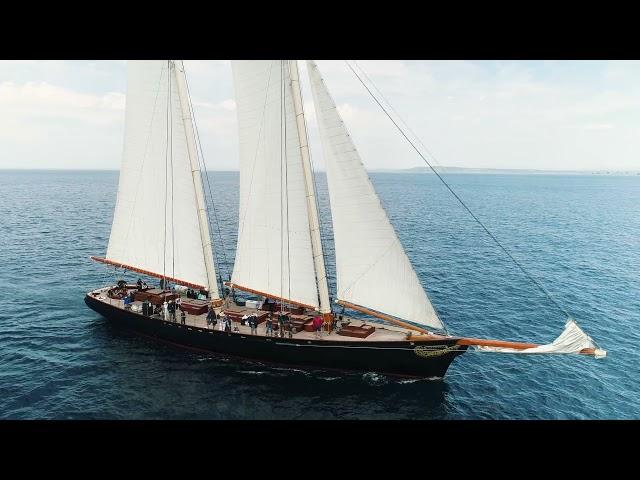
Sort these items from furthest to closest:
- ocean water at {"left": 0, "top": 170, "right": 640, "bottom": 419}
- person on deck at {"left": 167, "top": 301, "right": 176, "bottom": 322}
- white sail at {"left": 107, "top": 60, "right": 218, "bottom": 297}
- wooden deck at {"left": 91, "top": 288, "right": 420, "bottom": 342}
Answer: person on deck at {"left": 167, "top": 301, "right": 176, "bottom": 322} → white sail at {"left": 107, "top": 60, "right": 218, "bottom": 297} → wooden deck at {"left": 91, "top": 288, "right": 420, "bottom": 342} → ocean water at {"left": 0, "top": 170, "right": 640, "bottom": 419}

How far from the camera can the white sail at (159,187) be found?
3784cm

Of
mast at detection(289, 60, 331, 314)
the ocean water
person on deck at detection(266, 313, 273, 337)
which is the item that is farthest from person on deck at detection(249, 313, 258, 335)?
mast at detection(289, 60, 331, 314)

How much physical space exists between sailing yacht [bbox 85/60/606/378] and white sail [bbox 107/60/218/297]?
0.36 feet

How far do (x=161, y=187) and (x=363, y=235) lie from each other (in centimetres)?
2071

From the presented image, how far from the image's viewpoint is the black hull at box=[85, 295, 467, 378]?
32.2 m

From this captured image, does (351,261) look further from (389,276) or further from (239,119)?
(239,119)

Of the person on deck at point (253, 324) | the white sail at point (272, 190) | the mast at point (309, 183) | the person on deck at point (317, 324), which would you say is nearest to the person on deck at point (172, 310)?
the white sail at point (272, 190)

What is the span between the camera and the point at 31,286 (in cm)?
5316

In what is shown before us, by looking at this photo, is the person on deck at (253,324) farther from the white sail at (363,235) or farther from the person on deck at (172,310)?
the white sail at (363,235)

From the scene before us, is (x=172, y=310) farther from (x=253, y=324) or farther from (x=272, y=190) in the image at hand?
(x=272, y=190)

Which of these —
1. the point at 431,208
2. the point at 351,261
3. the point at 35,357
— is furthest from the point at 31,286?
the point at 431,208

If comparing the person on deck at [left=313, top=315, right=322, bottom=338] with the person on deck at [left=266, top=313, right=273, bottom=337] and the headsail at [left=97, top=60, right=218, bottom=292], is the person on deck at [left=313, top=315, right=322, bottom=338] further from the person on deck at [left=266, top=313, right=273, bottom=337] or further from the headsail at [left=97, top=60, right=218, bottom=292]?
the headsail at [left=97, top=60, right=218, bottom=292]

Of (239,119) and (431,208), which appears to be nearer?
(239,119)

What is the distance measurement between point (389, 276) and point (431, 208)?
12095 centimetres
